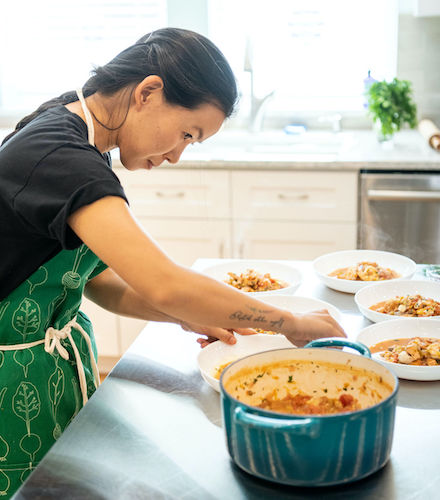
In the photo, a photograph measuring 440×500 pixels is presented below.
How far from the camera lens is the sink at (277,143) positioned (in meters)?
3.29

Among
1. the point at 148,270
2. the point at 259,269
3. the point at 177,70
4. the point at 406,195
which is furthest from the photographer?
the point at 406,195

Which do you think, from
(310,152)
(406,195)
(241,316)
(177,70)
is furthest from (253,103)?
(241,316)

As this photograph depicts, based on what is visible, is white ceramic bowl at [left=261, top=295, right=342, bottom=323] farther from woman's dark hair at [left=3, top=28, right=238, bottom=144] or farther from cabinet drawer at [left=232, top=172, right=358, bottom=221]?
cabinet drawer at [left=232, top=172, right=358, bottom=221]

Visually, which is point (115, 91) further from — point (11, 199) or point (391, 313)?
point (391, 313)

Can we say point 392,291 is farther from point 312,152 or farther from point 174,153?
point 312,152

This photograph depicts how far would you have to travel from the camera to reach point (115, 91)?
1.32 metres

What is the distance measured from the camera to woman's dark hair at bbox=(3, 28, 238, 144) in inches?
49.8

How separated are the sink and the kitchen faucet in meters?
0.05

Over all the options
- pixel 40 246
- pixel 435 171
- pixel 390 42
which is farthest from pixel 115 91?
pixel 390 42

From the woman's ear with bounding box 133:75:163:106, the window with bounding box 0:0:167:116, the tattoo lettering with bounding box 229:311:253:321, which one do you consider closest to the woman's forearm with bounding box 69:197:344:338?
the tattoo lettering with bounding box 229:311:253:321

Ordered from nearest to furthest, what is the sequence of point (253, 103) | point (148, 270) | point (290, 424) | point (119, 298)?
point (290, 424)
point (148, 270)
point (119, 298)
point (253, 103)

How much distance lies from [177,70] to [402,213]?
5.88 feet

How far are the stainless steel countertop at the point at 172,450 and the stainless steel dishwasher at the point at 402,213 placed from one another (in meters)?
1.71

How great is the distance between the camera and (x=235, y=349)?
4.42 ft
